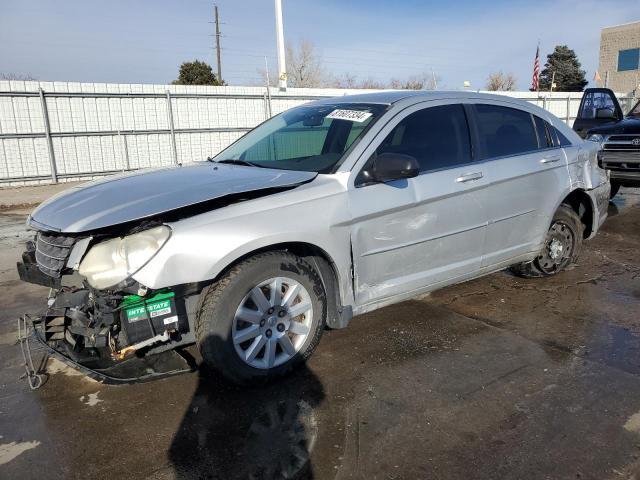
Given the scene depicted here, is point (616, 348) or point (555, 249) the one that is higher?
point (555, 249)

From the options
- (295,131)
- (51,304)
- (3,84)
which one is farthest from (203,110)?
(51,304)

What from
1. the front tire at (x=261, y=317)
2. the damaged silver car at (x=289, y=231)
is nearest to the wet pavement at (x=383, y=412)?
the front tire at (x=261, y=317)

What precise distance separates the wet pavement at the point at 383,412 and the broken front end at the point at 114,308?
1.12 feet

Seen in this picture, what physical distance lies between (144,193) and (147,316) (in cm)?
78

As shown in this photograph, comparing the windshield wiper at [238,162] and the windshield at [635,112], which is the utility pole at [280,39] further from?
the windshield wiper at [238,162]

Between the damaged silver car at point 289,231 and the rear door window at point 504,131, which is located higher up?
the rear door window at point 504,131

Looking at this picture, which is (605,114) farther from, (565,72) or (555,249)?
(565,72)

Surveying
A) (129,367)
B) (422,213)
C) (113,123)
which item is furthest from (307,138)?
(113,123)

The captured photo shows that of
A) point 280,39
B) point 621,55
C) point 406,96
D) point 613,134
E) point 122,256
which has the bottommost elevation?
point 122,256

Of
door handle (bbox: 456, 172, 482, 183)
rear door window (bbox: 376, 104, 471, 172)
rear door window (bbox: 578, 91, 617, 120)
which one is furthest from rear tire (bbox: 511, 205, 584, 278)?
rear door window (bbox: 578, 91, 617, 120)

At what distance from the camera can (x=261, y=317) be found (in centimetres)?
301

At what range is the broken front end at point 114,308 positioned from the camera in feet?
8.84

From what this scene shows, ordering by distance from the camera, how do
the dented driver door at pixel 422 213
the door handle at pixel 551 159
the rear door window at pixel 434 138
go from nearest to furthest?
the dented driver door at pixel 422 213 → the rear door window at pixel 434 138 → the door handle at pixel 551 159

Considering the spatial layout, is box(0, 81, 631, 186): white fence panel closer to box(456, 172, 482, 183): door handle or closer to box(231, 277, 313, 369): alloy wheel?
box(456, 172, 482, 183): door handle
